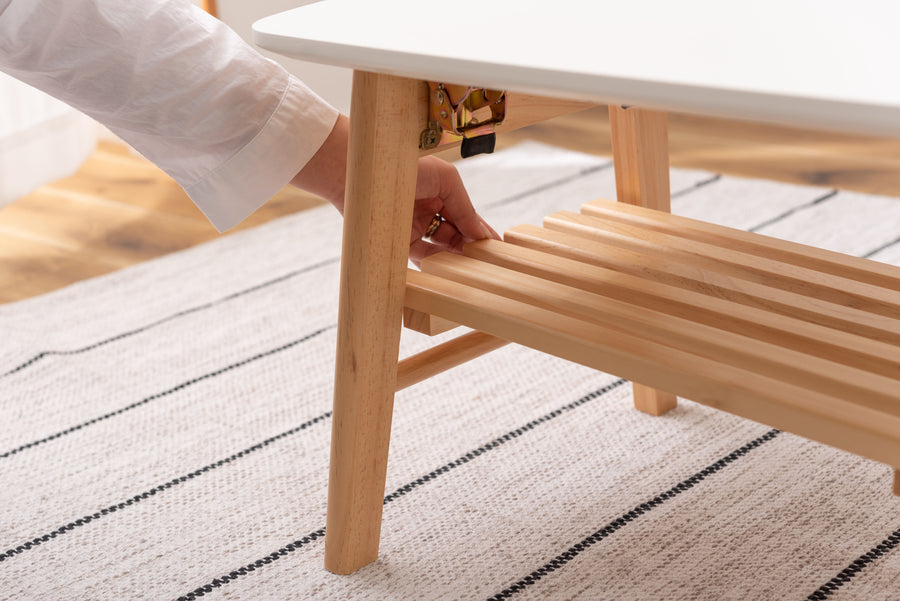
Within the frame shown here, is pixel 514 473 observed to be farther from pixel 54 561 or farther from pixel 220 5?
pixel 220 5

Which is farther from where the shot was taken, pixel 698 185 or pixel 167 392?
pixel 698 185

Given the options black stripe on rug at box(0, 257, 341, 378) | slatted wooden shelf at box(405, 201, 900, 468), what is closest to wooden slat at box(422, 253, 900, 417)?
slatted wooden shelf at box(405, 201, 900, 468)

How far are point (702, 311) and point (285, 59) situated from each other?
62.9 inches

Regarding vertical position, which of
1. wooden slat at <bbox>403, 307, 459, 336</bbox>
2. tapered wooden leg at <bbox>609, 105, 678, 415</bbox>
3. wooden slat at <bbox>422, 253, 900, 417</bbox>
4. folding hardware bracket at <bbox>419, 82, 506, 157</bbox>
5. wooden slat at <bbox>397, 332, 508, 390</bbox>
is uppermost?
folding hardware bracket at <bbox>419, 82, 506, 157</bbox>

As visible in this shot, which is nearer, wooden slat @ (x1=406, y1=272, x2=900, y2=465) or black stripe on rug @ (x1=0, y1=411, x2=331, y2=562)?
wooden slat @ (x1=406, y1=272, x2=900, y2=465)

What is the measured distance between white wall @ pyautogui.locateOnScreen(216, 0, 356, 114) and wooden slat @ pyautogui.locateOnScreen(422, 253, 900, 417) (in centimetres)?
134

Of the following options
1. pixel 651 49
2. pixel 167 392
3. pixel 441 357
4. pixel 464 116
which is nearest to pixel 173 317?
pixel 167 392

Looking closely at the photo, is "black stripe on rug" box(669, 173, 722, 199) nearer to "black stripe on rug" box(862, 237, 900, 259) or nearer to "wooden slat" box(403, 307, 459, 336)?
"black stripe on rug" box(862, 237, 900, 259)

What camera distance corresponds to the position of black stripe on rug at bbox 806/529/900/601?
0.85m

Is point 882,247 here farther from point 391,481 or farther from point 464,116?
point 464,116

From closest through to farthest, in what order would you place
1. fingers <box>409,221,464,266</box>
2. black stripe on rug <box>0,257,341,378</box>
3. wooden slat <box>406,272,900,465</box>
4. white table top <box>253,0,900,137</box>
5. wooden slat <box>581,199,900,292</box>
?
white table top <box>253,0,900,137</box>
wooden slat <box>406,272,900,465</box>
wooden slat <box>581,199,900,292</box>
fingers <box>409,221,464,266</box>
black stripe on rug <box>0,257,341,378</box>

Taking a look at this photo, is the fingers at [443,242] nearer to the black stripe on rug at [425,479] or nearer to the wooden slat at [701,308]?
the wooden slat at [701,308]

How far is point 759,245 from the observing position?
0.88 meters

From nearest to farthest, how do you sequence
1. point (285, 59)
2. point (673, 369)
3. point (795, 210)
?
point (673, 369) → point (795, 210) → point (285, 59)
